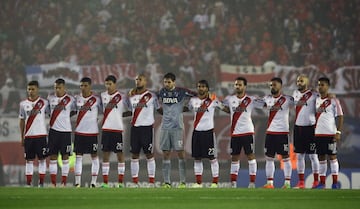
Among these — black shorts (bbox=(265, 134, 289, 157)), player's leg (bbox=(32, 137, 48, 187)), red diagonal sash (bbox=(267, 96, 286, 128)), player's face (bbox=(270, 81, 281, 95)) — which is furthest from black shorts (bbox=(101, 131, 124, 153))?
player's face (bbox=(270, 81, 281, 95))

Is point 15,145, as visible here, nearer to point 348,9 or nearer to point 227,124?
point 227,124

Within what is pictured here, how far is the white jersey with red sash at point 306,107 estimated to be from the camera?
16094 millimetres

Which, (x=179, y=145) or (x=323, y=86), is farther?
(x=179, y=145)

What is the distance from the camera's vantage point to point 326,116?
15938 mm

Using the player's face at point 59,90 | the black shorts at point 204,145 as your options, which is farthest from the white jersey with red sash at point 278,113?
the player's face at point 59,90

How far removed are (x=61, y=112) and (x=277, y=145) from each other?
3.75m

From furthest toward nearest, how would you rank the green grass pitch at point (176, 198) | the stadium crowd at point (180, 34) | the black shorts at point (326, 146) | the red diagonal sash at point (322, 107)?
the stadium crowd at point (180, 34) < the red diagonal sash at point (322, 107) < the black shorts at point (326, 146) < the green grass pitch at point (176, 198)

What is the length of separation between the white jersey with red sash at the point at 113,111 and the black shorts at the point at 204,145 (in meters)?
1.31

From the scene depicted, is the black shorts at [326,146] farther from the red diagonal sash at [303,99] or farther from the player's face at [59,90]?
the player's face at [59,90]

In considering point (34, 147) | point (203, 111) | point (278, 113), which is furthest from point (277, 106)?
point (34, 147)

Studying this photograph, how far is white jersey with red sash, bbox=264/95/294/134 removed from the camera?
16125 mm

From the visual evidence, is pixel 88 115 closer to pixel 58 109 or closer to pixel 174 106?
pixel 58 109

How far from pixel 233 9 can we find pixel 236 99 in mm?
7573

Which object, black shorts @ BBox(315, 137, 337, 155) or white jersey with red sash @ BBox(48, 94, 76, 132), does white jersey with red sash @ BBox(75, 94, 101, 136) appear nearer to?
white jersey with red sash @ BBox(48, 94, 76, 132)
